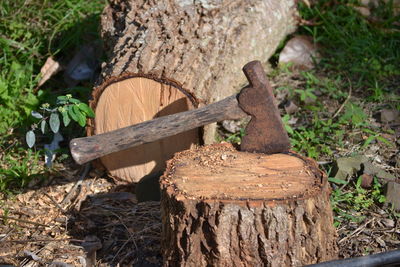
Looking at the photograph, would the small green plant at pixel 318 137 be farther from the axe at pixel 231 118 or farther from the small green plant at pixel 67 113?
the small green plant at pixel 67 113

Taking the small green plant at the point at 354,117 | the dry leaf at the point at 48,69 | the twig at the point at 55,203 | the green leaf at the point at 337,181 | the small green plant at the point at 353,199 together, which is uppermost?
the dry leaf at the point at 48,69

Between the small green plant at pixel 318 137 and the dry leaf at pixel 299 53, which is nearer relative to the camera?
the small green plant at pixel 318 137

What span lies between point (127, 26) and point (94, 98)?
609 mm

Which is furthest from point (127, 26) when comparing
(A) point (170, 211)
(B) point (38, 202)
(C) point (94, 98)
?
(A) point (170, 211)

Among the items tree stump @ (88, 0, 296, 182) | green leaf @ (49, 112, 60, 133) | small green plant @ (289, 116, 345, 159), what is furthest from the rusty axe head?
green leaf @ (49, 112, 60, 133)

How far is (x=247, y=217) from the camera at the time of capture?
2418 mm

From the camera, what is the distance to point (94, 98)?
11.3 ft

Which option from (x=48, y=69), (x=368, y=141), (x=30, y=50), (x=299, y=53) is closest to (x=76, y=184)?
(x=48, y=69)

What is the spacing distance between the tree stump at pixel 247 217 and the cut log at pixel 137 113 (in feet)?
2.37

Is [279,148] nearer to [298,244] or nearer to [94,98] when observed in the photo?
[298,244]

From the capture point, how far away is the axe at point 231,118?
2910 mm

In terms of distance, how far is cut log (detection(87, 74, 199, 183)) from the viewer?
331cm

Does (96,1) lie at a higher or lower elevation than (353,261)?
higher

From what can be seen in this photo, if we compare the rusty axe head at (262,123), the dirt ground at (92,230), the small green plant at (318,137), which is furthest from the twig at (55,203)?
the small green plant at (318,137)
